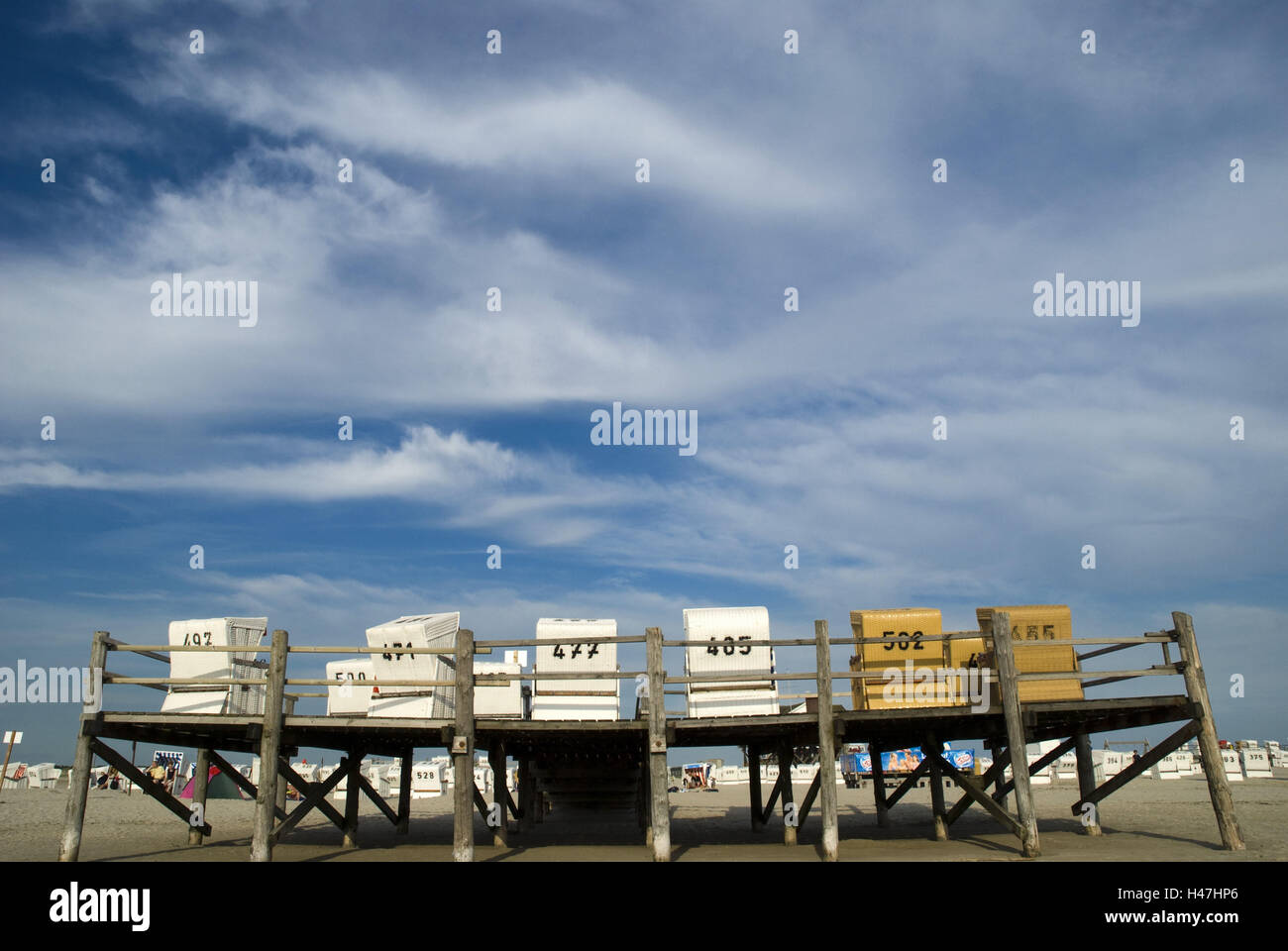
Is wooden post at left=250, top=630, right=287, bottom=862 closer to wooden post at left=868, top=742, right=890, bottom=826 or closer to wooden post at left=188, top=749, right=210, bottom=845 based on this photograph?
wooden post at left=188, top=749, right=210, bottom=845

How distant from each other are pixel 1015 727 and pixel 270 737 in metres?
12.6

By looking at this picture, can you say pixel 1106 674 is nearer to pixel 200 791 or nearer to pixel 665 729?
pixel 665 729

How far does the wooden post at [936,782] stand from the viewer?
1877 cm

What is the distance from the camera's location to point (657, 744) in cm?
1552

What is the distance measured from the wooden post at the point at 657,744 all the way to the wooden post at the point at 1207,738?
8.90 meters

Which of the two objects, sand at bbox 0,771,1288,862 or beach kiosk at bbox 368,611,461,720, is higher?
beach kiosk at bbox 368,611,461,720

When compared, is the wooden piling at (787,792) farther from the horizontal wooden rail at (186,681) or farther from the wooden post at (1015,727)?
the horizontal wooden rail at (186,681)

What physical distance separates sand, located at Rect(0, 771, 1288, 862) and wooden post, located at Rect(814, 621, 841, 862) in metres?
0.86

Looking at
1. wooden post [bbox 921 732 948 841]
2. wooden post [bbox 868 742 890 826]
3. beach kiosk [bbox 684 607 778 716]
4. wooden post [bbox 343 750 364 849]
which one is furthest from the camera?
wooden post [bbox 868 742 890 826]

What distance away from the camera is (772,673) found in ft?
53.4

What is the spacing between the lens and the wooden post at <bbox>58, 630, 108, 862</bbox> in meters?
15.6

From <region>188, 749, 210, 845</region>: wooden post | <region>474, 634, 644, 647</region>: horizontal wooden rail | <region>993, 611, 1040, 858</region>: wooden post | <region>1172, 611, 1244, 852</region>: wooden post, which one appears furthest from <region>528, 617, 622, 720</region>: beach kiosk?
<region>1172, 611, 1244, 852</region>: wooden post
